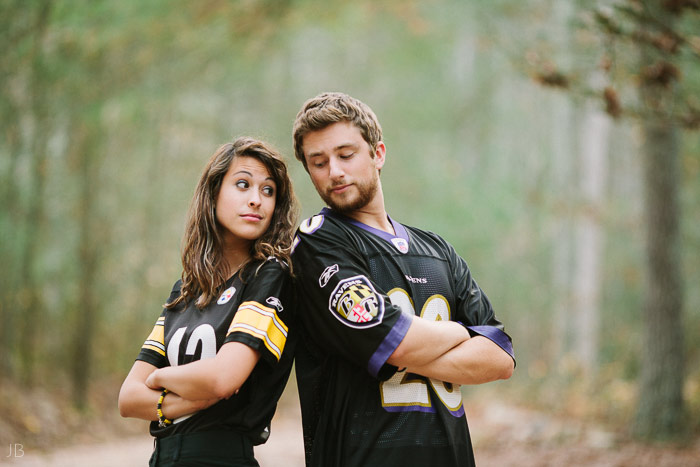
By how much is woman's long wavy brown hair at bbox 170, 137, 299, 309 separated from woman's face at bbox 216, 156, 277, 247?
3 cm

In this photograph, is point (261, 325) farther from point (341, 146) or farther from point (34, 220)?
point (34, 220)

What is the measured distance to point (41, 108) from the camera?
9.39m

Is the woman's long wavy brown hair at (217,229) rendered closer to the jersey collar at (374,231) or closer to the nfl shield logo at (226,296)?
the nfl shield logo at (226,296)

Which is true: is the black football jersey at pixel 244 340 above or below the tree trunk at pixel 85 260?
below

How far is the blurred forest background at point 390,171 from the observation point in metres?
7.95

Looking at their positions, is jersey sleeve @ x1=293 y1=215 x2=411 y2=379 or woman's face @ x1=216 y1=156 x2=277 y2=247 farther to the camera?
woman's face @ x1=216 y1=156 x2=277 y2=247

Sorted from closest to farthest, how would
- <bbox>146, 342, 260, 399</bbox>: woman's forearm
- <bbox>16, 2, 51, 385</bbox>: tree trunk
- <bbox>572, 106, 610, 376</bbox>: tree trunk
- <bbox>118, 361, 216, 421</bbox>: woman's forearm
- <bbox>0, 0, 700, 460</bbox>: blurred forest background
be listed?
<bbox>146, 342, 260, 399</bbox>: woman's forearm, <bbox>118, 361, 216, 421</bbox>: woman's forearm, <bbox>0, 0, 700, 460</bbox>: blurred forest background, <bbox>16, 2, 51, 385</bbox>: tree trunk, <bbox>572, 106, 610, 376</bbox>: tree trunk

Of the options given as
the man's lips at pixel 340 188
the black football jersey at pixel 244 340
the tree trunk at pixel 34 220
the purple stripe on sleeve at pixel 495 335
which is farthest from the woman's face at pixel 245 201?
the tree trunk at pixel 34 220

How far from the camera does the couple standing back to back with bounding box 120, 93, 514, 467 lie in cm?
243

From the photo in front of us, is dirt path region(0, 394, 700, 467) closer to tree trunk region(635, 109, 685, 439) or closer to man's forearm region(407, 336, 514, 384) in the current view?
tree trunk region(635, 109, 685, 439)

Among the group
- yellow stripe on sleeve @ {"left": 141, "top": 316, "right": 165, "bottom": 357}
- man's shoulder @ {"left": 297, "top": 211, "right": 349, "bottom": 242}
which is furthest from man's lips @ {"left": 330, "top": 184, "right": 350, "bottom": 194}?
yellow stripe on sleeve @ {"left": 141, "top": 316, "right": 165, "bottom": 357}

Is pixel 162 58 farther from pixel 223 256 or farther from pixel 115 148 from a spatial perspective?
pixel 223 256

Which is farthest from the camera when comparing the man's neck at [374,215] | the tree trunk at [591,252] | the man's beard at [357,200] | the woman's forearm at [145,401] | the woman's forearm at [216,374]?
the tree trunk at [591,252]

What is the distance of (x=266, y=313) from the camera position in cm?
246
